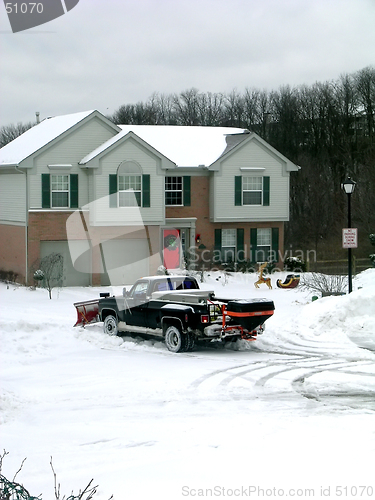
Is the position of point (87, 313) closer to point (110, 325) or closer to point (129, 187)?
point (110, 325)

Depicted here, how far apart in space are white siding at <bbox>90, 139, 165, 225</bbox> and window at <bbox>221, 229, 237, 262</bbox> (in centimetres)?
475

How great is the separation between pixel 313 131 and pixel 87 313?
48965 mm

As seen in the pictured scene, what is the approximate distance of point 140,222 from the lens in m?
30.2

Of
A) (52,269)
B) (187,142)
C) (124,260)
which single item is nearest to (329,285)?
(124,260)

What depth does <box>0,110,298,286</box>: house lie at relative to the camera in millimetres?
29234

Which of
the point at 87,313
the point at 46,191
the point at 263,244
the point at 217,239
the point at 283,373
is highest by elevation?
the point at 46,191

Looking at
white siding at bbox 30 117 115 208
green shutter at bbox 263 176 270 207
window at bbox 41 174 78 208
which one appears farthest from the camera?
green shutter at bbox 263 176 270 207

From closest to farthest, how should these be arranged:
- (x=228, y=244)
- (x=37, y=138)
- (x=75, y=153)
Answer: (x=75, y=153), (x=37, y=138), (x=228, y=244)

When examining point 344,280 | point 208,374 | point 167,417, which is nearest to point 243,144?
point 344,280

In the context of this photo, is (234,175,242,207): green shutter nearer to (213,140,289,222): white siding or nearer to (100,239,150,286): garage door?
(213,140,289,222): white siding

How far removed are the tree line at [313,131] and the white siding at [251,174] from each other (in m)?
6.47

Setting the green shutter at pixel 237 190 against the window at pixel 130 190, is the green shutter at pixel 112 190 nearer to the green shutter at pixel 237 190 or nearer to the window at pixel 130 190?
the window at pixel 130 190

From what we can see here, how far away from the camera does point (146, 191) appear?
99.3 ft

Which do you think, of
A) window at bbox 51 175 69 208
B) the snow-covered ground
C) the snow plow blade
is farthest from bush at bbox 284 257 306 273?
the snow plow blade
